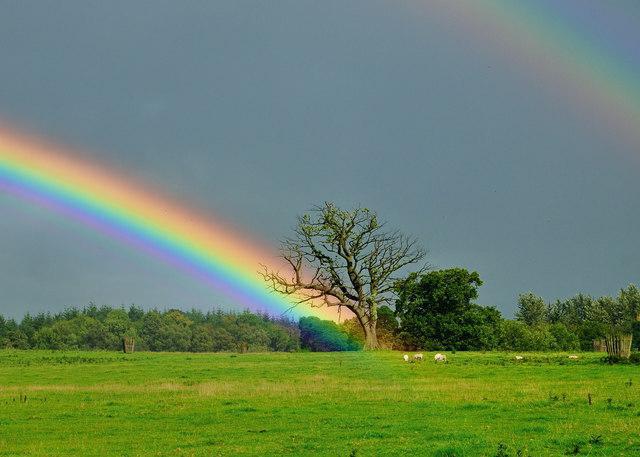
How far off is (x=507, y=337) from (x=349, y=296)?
917 inches

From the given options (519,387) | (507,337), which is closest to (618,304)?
(507,337)

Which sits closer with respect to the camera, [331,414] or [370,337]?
[331,414]

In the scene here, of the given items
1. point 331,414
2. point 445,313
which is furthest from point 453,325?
point 331,414

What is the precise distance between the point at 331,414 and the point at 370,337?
210ft

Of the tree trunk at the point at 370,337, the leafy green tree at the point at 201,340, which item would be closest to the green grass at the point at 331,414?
the tree trunk at the point at 370,337

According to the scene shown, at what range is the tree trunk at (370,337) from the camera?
284 ft

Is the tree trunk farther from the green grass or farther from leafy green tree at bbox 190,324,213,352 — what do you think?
leafy green tree at bbox 190,324,213,352

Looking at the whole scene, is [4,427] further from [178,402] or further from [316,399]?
[316,399]

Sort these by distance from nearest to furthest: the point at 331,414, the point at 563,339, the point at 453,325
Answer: the point at 331,414
the point at 453,325
the point at 563,339

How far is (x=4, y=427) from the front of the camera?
2241cm

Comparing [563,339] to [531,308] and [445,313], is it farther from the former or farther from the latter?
[531,308]

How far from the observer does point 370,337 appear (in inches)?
3428

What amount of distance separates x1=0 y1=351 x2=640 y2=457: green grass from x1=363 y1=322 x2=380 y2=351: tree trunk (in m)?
46.2

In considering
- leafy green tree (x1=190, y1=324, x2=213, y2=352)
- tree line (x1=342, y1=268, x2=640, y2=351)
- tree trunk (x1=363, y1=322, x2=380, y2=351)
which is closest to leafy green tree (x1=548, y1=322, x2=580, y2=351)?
tree line (x1=342, y1=268, x2=640, y2=351)
